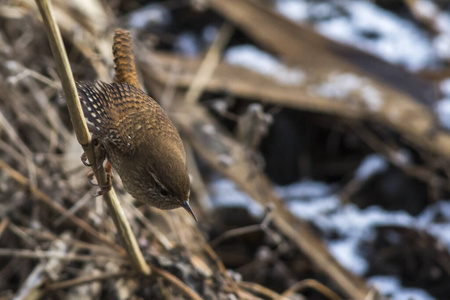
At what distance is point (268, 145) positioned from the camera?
3533 mm

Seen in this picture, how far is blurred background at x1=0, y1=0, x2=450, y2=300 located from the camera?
2.27 m

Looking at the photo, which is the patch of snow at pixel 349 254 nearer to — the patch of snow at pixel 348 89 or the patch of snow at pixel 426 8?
the patch of snow at pixel 348 89

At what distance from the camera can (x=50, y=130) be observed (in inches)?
106

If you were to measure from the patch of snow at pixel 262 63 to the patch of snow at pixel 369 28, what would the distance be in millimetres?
352

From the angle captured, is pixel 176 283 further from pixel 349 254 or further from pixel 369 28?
pixel 369 28

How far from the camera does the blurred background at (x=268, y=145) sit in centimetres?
227

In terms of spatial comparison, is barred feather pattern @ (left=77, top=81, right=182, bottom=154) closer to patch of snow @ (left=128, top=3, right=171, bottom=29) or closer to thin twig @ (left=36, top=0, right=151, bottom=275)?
thin twig @ (left=36, top=0, right=151, bottom=275)

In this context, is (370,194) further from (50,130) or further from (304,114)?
(50,130)

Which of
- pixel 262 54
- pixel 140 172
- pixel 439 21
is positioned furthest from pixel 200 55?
pixel 140 172

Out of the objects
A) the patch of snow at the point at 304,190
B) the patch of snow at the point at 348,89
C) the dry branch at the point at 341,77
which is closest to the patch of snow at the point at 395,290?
the patch of snow at the point at 304,190

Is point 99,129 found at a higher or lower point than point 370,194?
higher

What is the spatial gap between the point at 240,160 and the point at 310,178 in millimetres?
768

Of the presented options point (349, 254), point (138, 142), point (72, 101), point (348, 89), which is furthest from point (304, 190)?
point (72, 101)

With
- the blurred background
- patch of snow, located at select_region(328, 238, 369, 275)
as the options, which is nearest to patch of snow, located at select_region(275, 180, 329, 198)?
the blurred background
